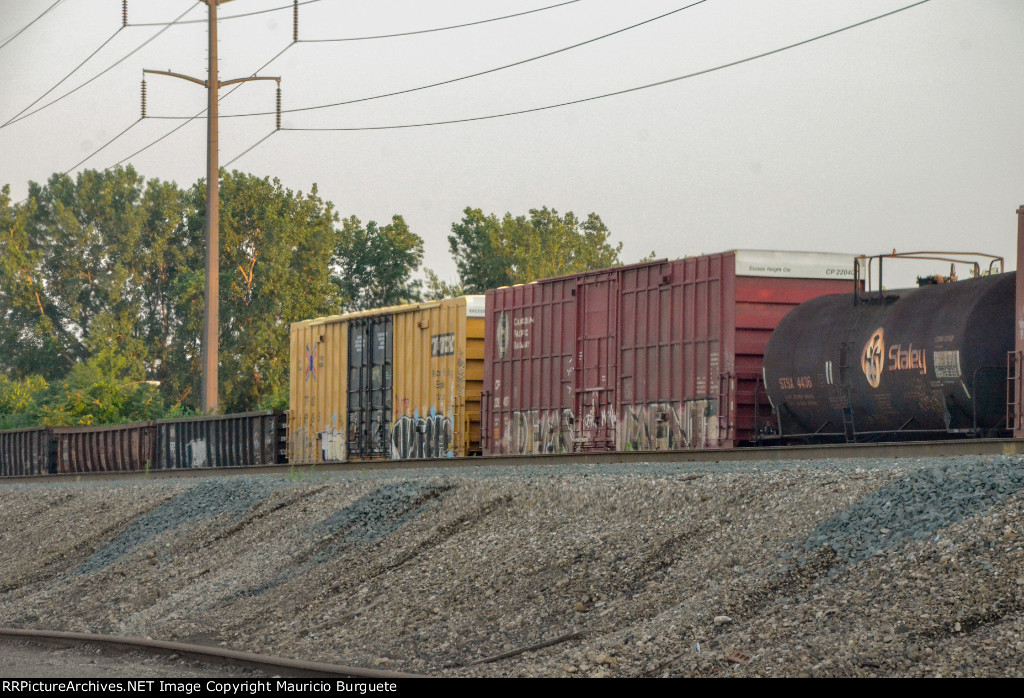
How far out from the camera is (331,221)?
2643 inches

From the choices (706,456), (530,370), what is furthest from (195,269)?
(706,456)

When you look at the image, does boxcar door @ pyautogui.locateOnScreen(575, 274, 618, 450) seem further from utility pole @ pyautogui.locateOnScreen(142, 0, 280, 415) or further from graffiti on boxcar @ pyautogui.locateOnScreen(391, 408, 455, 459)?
utility pole @ pyautogui.locateOnScreen(142, 0, 280, 415)

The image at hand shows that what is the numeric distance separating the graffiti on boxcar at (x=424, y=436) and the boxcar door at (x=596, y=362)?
3.27 meters

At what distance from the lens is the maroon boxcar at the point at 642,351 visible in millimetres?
18094

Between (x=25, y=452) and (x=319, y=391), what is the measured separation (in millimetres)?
10846

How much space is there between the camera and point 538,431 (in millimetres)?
21109

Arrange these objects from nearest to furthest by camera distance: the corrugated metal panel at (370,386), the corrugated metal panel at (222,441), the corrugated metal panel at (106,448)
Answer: the corrugated metal panel at (370,386) → the corrugated metal panel at (222,441) → the corrugated metal panel at (106,448)

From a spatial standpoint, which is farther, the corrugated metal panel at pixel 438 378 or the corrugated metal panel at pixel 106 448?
the corrugated metal panel at pixel 106 448

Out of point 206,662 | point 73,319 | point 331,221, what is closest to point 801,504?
point 206,662

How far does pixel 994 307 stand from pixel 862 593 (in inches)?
266

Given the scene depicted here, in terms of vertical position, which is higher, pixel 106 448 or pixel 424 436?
pixel 424 436

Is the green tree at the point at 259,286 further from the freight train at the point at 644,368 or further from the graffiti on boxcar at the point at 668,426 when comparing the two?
the graffiti on boxcar at the point at 668,426

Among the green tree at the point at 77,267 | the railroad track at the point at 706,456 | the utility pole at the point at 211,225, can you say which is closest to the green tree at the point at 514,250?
the green tree at the point at 77,267

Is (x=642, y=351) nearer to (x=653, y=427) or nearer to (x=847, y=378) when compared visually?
(x=653, y=427)
